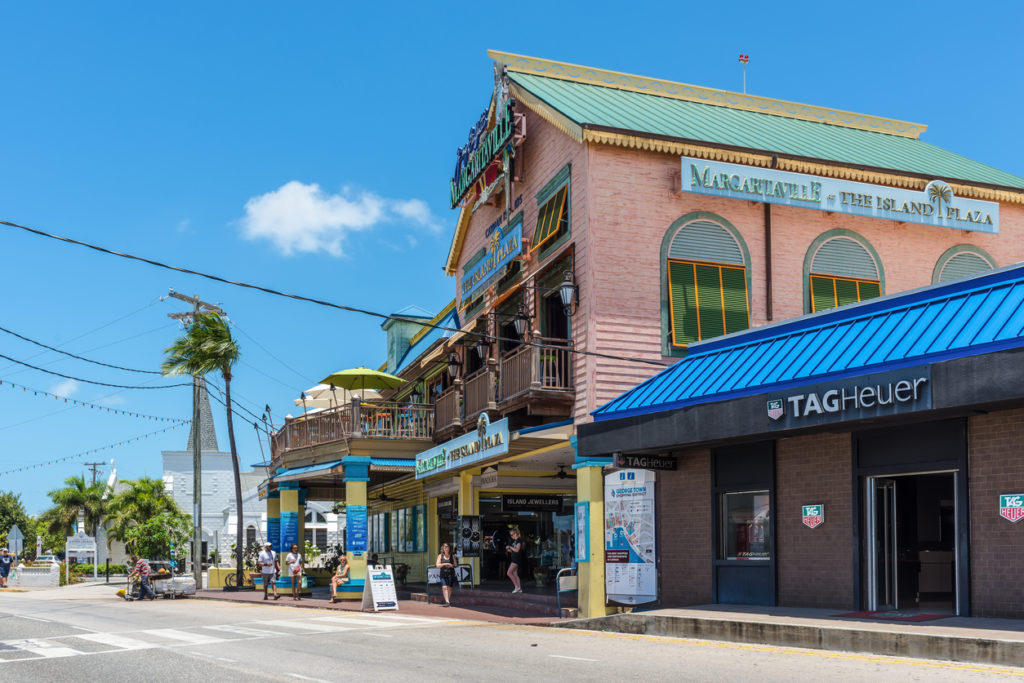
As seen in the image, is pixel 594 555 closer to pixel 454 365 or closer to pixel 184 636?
pixel 184 636

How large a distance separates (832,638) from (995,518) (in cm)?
270

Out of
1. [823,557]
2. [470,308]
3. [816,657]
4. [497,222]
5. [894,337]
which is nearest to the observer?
[816,657]

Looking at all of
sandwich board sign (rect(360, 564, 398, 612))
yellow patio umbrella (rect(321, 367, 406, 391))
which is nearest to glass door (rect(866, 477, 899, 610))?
sandwich board sign (rect(360, 564, 398, 612))

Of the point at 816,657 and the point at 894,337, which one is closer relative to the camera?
the point at 816,657

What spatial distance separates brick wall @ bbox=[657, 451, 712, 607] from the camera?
18672mm

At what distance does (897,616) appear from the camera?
47.8 ft

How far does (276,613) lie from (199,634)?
6.06 meters

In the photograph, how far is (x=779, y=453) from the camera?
17234 mm

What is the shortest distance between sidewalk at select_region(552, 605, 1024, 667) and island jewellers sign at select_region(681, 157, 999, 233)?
8607 mm

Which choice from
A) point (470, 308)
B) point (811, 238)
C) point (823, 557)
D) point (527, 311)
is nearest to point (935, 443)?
point (823, 557)

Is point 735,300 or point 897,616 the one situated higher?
point 735,300

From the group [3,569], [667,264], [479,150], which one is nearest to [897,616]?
[667,264]

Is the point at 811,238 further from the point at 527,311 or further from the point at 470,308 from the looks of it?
the point at 470,308

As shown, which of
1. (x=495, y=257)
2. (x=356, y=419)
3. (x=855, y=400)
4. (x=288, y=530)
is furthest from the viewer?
(x=288, y=530)
